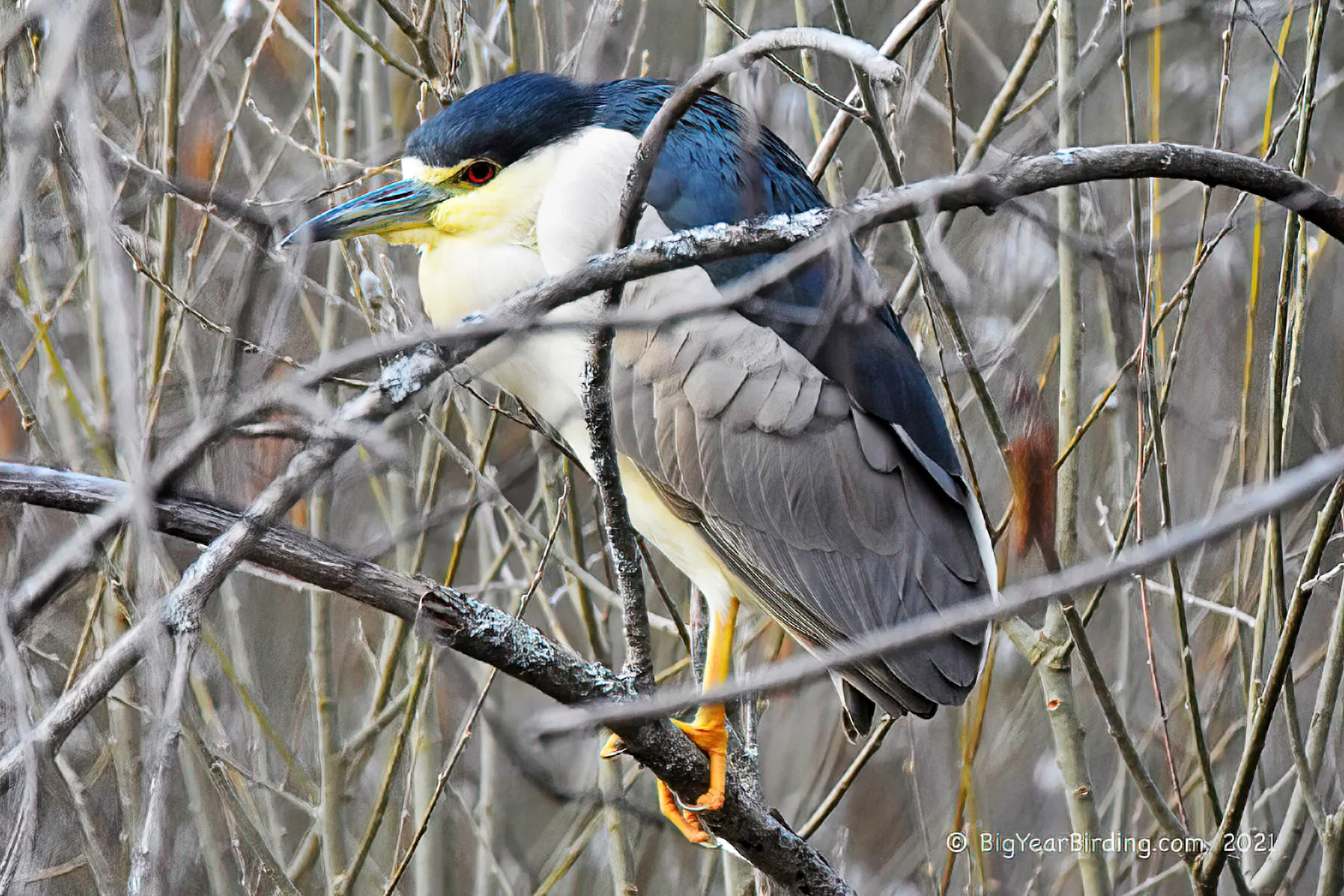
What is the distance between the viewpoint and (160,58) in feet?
8.52

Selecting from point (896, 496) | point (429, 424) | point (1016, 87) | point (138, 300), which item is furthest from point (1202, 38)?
point (138, 300)

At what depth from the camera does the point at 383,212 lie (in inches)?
77.1

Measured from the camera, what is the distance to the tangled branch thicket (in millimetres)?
816

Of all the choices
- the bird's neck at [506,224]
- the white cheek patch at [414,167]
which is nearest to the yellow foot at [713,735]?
the bird's neck at [506,224]

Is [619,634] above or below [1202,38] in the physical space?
below

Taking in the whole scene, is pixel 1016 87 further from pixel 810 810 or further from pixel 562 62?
pixel 810 810

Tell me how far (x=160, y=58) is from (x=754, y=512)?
163 centimetres

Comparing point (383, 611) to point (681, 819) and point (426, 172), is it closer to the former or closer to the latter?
point (681, 819)

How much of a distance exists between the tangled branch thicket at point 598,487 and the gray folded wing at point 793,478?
0.14 m

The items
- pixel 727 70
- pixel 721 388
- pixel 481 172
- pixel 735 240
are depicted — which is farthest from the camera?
pixel 481 172

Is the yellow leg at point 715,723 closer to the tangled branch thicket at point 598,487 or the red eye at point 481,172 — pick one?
the tangled branch thicket at point 598,487

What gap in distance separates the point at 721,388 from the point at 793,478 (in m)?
0.18

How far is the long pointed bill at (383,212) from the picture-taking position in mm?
1823

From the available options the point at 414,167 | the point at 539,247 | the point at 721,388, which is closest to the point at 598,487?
the point at 721,388
